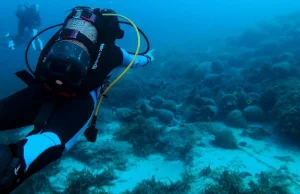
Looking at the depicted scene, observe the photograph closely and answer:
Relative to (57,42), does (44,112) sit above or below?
below

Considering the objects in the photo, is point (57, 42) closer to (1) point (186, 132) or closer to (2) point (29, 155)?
(2) point (29, 155)

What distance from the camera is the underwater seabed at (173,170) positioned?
6.06 meters

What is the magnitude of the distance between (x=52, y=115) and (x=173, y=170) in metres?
4.64

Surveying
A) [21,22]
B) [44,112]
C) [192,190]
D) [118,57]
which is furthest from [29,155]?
[21,22]

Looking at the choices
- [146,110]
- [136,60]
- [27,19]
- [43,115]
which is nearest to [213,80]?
[146,110]

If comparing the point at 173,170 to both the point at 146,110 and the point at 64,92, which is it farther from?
the point at 64,92

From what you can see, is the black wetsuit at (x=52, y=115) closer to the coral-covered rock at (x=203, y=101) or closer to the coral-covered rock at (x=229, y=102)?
the coral-covered rock at (x=203, y=101)

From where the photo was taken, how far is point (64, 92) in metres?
2.98

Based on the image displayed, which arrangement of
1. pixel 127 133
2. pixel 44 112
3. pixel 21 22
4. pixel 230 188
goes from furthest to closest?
pixel 21 22, pixel 127 133, pixel 230 188, pixel 44 112

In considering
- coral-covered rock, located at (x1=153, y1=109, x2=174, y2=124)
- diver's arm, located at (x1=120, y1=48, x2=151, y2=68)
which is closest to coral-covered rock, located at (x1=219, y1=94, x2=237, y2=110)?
coral-covered rock, located at (x1=153, y1=109, x2=174, y2=124)

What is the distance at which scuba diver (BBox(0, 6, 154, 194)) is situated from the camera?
2.45 meters

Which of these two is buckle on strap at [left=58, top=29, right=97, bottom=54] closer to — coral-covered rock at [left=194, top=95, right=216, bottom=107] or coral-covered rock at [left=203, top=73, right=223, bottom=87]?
coral-covered rock at [left=194, top=95, right=216, bottom=107]

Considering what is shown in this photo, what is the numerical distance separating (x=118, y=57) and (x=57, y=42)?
1.01 m

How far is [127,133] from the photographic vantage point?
8289 mm
